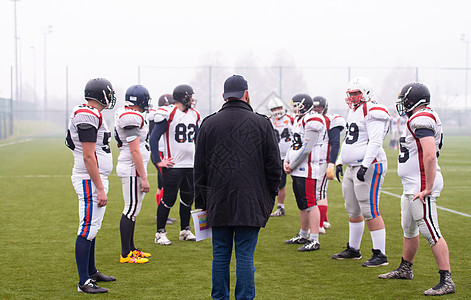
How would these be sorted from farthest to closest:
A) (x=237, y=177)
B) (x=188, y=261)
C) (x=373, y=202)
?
1. (x=188, y=261)
2. (x=373, y=202)
3. (x=237, y=177)

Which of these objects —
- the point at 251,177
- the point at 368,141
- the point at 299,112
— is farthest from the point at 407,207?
the point at 299,112

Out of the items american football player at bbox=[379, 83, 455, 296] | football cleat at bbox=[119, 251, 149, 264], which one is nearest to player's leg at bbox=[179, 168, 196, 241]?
football cleat at bbox=[119, 251, 149, 264]

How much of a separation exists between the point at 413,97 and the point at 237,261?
2536 millimetres

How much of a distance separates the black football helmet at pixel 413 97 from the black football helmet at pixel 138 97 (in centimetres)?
294

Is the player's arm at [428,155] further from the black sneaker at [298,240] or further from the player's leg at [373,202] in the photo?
the black sneaker at [298,240]

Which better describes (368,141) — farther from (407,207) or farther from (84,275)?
(84,275)

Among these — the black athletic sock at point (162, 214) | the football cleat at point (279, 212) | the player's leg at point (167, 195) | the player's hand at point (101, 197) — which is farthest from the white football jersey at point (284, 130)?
the player's hand at point (101, 197)

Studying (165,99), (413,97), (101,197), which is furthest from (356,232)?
(165,99)

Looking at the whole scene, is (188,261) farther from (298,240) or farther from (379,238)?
(379,238)

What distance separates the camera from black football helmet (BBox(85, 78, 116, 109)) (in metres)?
5.05

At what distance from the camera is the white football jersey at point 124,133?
596 cm

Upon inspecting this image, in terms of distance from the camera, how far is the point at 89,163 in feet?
15.9

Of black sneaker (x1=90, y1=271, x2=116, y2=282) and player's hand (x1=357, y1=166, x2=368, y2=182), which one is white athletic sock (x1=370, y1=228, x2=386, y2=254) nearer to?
player's hand (x1=357, y1=166, x2=368, y2=182)

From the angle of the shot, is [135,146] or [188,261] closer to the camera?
[135,146]
